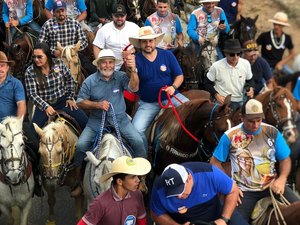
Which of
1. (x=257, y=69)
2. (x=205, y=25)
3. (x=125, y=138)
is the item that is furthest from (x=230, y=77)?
(x=205, y=25)

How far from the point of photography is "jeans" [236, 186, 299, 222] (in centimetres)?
610

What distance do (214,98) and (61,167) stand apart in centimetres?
292

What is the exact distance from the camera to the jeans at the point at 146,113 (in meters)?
8.30

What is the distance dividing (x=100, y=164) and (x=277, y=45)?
5572 mm

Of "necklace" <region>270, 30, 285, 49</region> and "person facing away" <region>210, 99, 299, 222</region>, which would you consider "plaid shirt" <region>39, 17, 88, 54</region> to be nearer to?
"necklace" <region>270, 30, 285, 49</region>

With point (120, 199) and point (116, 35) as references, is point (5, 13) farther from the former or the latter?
point (120, 199)

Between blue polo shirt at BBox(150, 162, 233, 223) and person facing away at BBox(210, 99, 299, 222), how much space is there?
0.57 meters

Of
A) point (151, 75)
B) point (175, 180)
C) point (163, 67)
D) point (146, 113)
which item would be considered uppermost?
point (175, 180)

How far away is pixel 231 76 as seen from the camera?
884 centimetres

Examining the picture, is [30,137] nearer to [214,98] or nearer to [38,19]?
[214,98]

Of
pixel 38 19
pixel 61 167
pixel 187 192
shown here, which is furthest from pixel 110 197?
pixel 38 19

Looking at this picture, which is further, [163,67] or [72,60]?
[72,60]

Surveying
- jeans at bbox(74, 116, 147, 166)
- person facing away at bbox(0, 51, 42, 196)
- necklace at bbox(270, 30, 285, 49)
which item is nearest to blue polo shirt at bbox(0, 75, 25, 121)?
person facing away at bbox(0, 51, 42, 196)

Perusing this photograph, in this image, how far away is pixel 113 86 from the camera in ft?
25.3
